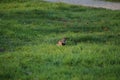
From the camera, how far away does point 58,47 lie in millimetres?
8211

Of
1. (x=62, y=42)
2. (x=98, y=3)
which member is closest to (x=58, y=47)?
(x=62, y=42)

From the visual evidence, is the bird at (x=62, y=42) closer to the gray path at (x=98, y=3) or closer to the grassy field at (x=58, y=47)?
the grassy field at (x=58, y=47)

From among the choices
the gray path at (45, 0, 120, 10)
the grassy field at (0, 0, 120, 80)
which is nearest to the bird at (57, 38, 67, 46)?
the grassy field at (0, 0, 120, 80)

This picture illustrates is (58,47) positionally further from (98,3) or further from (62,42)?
(98,3)

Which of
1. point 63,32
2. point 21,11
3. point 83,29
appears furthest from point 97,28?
point 21,11

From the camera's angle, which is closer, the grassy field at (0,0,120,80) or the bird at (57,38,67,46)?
the grassy field at (0,0,120,80)

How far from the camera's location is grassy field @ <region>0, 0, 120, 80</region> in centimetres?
627

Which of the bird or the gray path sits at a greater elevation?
the bird

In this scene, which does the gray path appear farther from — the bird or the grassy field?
the bird

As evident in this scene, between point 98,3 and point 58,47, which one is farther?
point 98,3

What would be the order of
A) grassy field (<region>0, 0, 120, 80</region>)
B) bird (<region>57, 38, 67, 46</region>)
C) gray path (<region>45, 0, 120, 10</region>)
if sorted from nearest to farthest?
grassy field (<region>0, 0, 120, 80</region>) → bird (<region>57, 38, 67, 46</region>) → gray path (<region>45, 0, 120, 10</region>)

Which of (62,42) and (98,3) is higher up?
(62,42)

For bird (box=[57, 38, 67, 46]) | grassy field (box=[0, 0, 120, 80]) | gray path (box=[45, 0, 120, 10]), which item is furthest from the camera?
gray path (box=[45, 0, 120, 10])

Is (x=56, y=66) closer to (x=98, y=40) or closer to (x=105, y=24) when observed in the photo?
(x=98, y=40)
